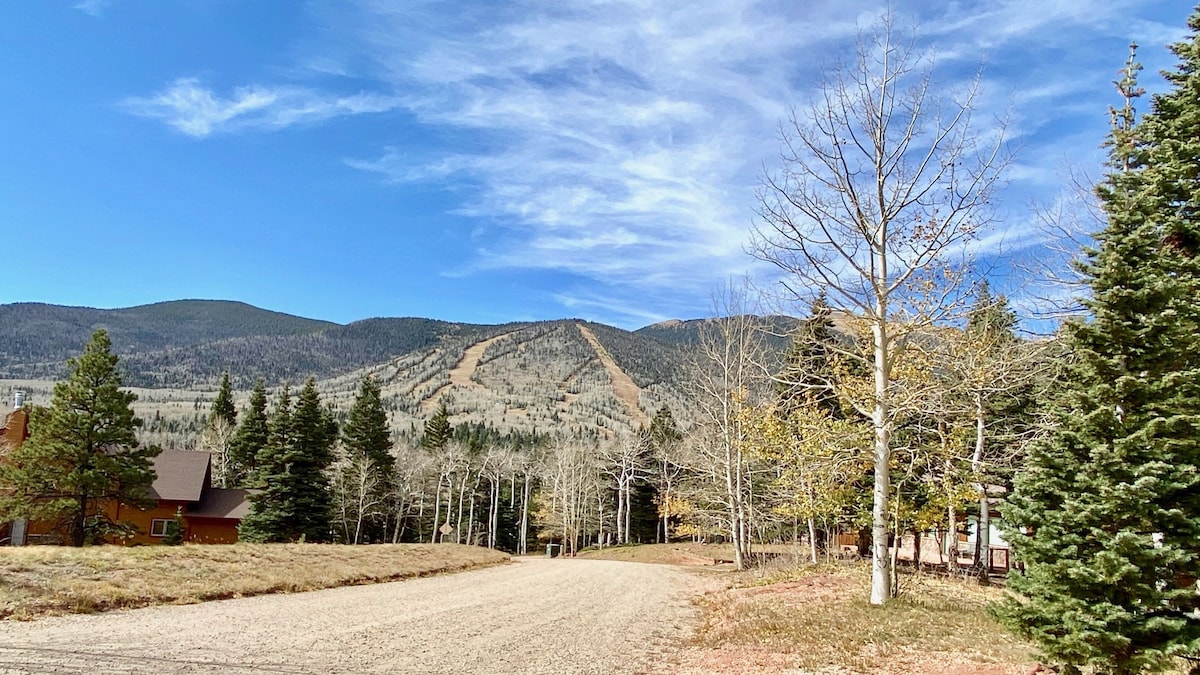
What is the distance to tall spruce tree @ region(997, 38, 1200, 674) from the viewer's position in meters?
7.37

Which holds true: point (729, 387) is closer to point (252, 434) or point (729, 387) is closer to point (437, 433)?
point (252, 434)

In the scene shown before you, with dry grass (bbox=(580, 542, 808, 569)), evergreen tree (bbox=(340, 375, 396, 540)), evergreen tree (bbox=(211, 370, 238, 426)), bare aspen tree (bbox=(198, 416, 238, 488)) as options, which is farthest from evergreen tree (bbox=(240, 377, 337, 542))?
evergreen tree (bbox=(211, 370, 238, 426))

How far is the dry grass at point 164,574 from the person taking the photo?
40.6 ft

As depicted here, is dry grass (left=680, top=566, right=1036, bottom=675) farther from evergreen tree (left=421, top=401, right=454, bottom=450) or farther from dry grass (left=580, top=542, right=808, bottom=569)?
evergreen tree (left=421, top=401, right=454, bottom=450)

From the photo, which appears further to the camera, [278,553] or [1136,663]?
[278,553]

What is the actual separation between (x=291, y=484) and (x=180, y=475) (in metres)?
9.55

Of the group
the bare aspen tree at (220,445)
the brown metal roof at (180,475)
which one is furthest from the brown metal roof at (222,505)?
the bare aspen tree at (220,445)

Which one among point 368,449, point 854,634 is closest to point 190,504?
point 368,449

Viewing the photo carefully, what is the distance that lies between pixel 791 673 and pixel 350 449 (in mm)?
51032

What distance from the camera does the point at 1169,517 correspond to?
24.4 feet

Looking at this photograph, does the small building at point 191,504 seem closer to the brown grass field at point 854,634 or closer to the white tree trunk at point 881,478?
the brown grass field at point 854,634

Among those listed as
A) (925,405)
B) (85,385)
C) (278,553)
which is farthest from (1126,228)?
(85,385)

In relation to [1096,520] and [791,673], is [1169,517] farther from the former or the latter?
[791,673]

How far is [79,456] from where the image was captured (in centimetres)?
2742
